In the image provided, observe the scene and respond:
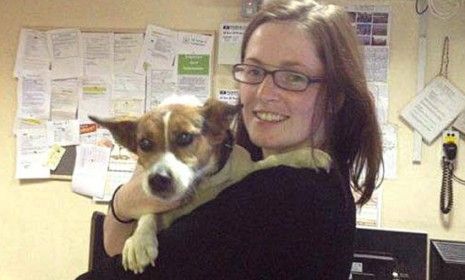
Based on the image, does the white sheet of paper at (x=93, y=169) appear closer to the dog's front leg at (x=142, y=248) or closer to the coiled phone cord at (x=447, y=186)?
the coiled phone cord at (x=447, y=186)

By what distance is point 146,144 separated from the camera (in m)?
1.26

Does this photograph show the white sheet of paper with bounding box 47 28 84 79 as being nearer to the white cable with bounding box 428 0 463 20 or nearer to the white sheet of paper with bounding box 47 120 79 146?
the white sheet of paper with bounding box 47 120 79 146

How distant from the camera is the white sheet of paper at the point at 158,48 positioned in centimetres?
279

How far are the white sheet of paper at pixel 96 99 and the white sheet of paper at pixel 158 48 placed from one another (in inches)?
8.4

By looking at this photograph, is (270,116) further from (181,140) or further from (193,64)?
(193,64)

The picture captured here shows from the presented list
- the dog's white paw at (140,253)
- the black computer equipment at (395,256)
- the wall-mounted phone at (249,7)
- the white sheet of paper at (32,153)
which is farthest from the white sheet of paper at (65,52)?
the dog's white paw at (140,253)

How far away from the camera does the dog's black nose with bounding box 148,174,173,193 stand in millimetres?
1155

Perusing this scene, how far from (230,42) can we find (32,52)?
991mm

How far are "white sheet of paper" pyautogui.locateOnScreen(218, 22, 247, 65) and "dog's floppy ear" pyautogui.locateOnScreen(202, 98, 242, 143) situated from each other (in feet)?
4.85

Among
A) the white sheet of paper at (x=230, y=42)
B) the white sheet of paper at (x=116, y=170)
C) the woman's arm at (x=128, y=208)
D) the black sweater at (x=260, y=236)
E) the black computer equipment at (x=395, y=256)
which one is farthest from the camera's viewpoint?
the white sheet of paper at (x=116, y=170)

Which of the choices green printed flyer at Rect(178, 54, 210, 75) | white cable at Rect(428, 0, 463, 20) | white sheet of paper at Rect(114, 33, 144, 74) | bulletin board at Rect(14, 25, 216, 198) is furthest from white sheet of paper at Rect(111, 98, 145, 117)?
white cable at Rect(428, 0, 463, 20)

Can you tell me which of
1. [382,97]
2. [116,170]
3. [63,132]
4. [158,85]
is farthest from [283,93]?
[63,132]

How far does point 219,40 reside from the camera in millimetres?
2752

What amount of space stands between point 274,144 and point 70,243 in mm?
1981
